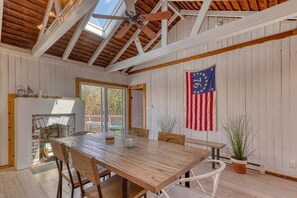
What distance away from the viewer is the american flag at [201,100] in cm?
389

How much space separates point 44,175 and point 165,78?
3.83 meters

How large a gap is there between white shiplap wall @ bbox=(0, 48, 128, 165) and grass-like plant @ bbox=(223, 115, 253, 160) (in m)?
4.24

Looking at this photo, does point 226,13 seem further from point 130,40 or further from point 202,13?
point 130,40

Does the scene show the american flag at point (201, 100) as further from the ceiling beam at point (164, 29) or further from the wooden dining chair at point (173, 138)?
the wooden dining chair at point (173, 138)

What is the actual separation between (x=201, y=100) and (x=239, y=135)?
1198 mm

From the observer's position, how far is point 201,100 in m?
4.08

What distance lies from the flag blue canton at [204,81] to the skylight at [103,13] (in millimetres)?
2500

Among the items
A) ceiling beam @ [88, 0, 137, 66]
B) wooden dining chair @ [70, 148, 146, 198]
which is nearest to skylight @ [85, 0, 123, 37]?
ceiling beam @ [88, 0, 137, 66]

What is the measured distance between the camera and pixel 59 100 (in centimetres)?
389

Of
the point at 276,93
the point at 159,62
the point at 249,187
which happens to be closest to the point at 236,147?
the point at 249,187

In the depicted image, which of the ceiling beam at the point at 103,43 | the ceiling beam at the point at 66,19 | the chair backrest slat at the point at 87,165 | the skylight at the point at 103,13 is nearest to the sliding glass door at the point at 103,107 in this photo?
the ceiling beam at the point at 103,43

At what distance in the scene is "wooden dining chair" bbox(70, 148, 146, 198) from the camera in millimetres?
1339

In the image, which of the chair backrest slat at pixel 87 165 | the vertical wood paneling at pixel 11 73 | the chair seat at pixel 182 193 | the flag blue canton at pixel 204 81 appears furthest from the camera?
the flag blue canton at pixel 204 81

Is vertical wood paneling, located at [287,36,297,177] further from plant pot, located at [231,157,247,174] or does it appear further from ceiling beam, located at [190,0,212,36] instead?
ceiling beam, located at [190,0,212,36]
